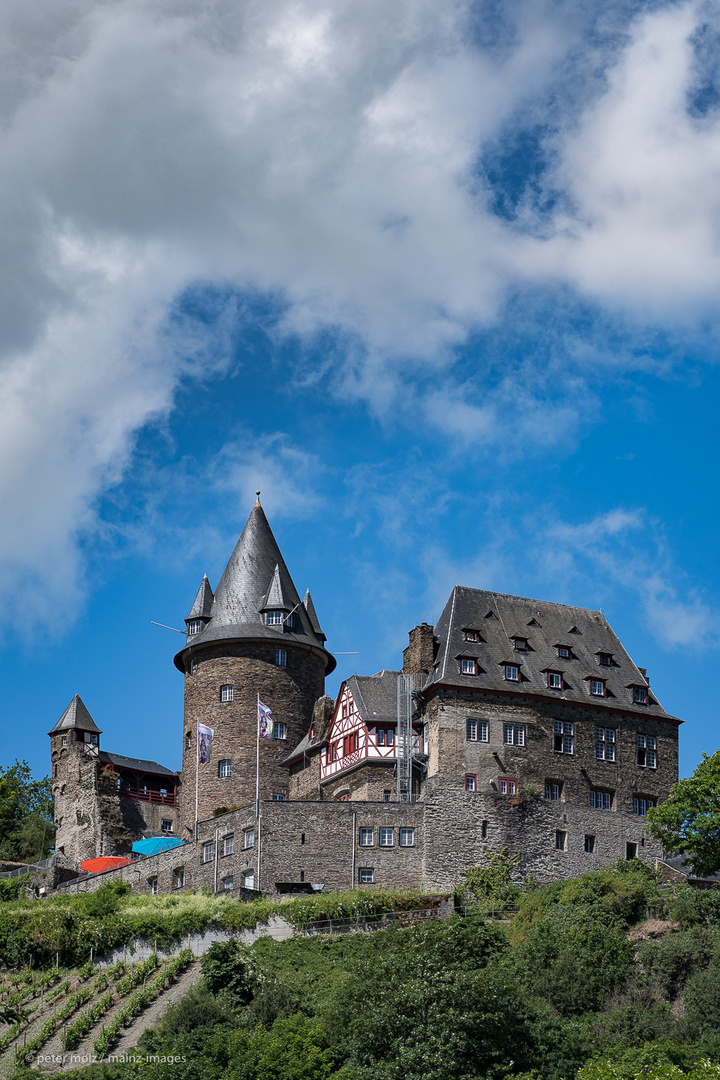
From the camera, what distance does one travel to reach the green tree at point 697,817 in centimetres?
5734

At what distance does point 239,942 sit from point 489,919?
A: 1065 centimetres

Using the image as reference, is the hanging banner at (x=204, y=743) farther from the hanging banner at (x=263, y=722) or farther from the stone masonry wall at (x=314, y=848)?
the stone masonry wall at (x=314, y=848)

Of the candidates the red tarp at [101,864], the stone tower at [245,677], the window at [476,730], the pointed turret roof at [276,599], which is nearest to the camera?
the window at [476,730]

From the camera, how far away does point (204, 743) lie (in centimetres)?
7119

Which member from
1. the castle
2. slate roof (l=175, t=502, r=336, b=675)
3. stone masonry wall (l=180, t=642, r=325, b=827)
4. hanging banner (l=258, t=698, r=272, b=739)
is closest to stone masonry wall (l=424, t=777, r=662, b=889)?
the castle

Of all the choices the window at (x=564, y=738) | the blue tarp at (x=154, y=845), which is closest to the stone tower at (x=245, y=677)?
the blue tarp at (x=154, y=845)

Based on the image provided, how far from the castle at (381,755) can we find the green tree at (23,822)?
6.10 feet

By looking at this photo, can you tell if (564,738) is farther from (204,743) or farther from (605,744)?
(204,743)

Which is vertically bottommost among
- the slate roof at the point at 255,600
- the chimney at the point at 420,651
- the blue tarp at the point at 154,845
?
the blue tarp at the point at 154,845

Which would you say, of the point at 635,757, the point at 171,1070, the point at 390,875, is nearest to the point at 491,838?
the point at 390,875

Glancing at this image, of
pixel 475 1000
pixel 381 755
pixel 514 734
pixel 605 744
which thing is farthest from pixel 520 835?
pixel 475 1000

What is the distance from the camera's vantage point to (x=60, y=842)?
78.7 m

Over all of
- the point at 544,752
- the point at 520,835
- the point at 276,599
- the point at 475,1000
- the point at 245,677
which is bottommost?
the point at 475,1000

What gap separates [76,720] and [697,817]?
38.4 m
